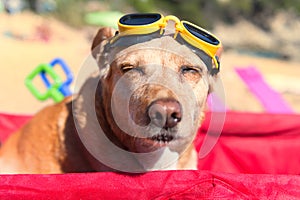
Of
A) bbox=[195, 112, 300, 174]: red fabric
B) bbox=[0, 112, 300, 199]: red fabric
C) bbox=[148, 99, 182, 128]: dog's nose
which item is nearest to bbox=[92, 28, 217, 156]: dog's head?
bbox=[148, 99, 182, 128]: dog's nose

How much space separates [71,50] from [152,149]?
1211 centimetres

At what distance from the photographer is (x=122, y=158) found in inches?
98.0

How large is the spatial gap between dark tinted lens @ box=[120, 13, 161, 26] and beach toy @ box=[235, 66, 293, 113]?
2700mm

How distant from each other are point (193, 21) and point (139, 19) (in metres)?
21.7

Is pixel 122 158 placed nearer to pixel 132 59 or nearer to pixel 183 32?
pixel 132 59

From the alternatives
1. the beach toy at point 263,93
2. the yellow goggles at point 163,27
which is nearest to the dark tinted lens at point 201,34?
the yellow goggles at point 163,27

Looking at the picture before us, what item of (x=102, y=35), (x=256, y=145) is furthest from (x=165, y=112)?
(x=256, y=145)

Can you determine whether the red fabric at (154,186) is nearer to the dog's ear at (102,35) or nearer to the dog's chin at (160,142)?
the dog's chin at (160,142)

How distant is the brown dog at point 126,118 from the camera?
7.07 feet

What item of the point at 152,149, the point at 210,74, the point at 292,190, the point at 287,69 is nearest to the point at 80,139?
the point at 152,149

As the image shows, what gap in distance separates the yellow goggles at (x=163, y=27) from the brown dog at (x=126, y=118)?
6 centimetres

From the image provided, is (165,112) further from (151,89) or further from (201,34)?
(201,34)

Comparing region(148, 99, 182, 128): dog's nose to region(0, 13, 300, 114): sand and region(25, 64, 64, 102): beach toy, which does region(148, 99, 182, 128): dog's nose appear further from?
region(0, 13, 300, 114): sand

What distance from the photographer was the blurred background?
25.0 ft
